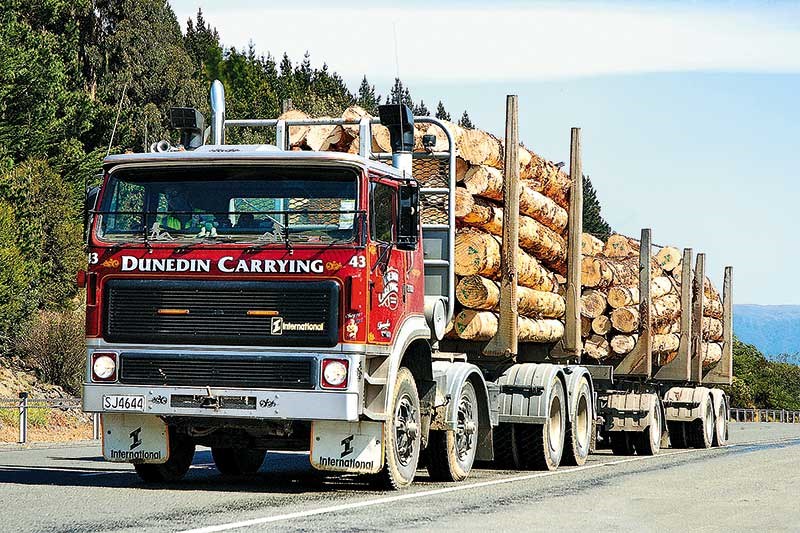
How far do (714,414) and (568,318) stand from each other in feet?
33.2

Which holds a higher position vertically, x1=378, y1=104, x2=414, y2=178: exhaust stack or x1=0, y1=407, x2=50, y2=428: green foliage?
x1=378, y1=104, x2=414, y2=178: exhaust stack

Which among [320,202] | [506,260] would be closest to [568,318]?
[506,260]

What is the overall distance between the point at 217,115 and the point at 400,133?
6.61 ft

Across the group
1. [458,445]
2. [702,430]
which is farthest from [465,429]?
[702,430]

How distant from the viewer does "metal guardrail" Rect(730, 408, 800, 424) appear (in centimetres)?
8938

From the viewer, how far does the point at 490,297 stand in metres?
15.6

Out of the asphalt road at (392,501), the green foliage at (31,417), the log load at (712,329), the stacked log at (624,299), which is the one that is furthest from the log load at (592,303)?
the green foliage at (31,417)

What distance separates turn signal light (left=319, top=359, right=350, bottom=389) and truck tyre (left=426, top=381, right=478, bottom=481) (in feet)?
8.68

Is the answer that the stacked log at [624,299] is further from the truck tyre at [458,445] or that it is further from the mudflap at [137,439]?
the mudflap at [137,439]

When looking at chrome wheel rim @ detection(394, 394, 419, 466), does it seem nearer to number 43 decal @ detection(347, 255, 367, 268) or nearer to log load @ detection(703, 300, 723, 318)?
number 43 decal @ detection(347, 255, 367, 268)

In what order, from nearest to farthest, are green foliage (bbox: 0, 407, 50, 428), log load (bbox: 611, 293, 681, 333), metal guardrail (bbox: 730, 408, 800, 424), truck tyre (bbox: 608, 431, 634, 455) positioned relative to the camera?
1. log load (bbox: 611, 293, 681, 333)
2. truck tyre (bbox: 608, 431, 634, 455)
3. green foliage (bbox: 0, 407, 50, 428)
4. metal guardrail (bbox: 730, 408, 800, 424)

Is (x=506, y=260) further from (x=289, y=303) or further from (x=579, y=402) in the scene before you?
(x=289, y=303)

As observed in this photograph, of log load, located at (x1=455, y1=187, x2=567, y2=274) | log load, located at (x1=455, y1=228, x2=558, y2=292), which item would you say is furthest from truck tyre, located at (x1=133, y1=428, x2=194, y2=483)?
log load, located at (x1=455, y1=187, x2=567, y2=274)

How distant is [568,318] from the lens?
750 inches
